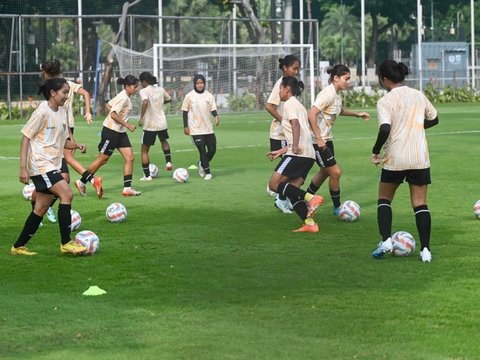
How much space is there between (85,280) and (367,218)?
502 centimetres

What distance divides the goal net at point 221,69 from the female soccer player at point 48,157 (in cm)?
3117

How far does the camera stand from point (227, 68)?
45750 mm

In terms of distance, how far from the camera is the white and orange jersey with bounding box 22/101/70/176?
11312 millimetres

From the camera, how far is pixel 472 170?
20.2 metres

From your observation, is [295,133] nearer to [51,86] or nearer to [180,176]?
[51,86]

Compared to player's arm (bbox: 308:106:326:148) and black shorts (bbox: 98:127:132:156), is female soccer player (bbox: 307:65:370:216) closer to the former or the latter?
player's arm (bbox: 308:106:326:148)

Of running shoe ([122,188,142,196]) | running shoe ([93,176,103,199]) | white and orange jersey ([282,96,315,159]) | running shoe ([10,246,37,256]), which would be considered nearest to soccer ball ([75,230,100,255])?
running shoe ([10,246,37,256])

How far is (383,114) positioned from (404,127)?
256 mm

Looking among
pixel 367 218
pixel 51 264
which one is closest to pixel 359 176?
pixel 367 218

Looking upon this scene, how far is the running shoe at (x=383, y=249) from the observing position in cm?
1080

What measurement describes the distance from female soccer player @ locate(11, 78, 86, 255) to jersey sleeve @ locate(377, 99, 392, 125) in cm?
307

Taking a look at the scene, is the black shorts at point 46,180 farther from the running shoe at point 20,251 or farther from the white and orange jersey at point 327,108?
the white and orange jersey at point 327,108

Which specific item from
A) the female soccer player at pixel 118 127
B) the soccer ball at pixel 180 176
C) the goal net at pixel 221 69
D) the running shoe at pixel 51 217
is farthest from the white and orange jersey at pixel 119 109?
the goal net at pixel 221 69

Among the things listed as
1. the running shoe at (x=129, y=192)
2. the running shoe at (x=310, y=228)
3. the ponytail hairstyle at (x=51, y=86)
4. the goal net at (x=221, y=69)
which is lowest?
the running shoe at (x=310, y=228)
